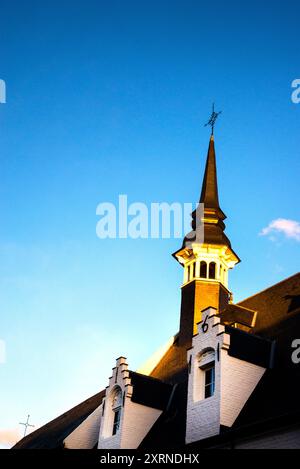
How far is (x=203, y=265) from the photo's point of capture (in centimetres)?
3834

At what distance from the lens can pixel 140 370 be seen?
1499 inches

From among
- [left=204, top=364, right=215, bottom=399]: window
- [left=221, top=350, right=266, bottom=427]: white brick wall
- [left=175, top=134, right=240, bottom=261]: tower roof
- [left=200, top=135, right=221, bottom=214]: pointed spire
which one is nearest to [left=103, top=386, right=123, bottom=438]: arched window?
[left=204, top=364, right=215, bottom=399]: window

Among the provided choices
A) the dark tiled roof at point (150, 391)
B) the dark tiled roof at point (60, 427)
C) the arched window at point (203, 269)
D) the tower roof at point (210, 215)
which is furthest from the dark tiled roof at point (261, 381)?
the tower roof at point (210, 215)

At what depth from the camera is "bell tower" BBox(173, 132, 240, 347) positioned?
36.7 m

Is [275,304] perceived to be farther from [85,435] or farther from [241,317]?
[85,435]

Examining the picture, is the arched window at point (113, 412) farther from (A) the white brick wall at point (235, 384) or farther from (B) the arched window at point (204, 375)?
(A) the white brick wall at point (235, 384)

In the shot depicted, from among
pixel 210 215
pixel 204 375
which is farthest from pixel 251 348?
pixel 210 215

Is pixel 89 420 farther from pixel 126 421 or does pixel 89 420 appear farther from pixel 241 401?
pixel 241 401

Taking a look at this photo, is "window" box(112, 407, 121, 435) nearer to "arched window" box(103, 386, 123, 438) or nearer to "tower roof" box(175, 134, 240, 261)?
"arched window" box(103, 386, 123, 438)

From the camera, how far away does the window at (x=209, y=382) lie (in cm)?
2567

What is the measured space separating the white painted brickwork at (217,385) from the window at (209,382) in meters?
0.18

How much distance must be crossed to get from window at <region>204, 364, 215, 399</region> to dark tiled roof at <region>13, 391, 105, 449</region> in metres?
13.0

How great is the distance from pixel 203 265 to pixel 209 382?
13018 mm
